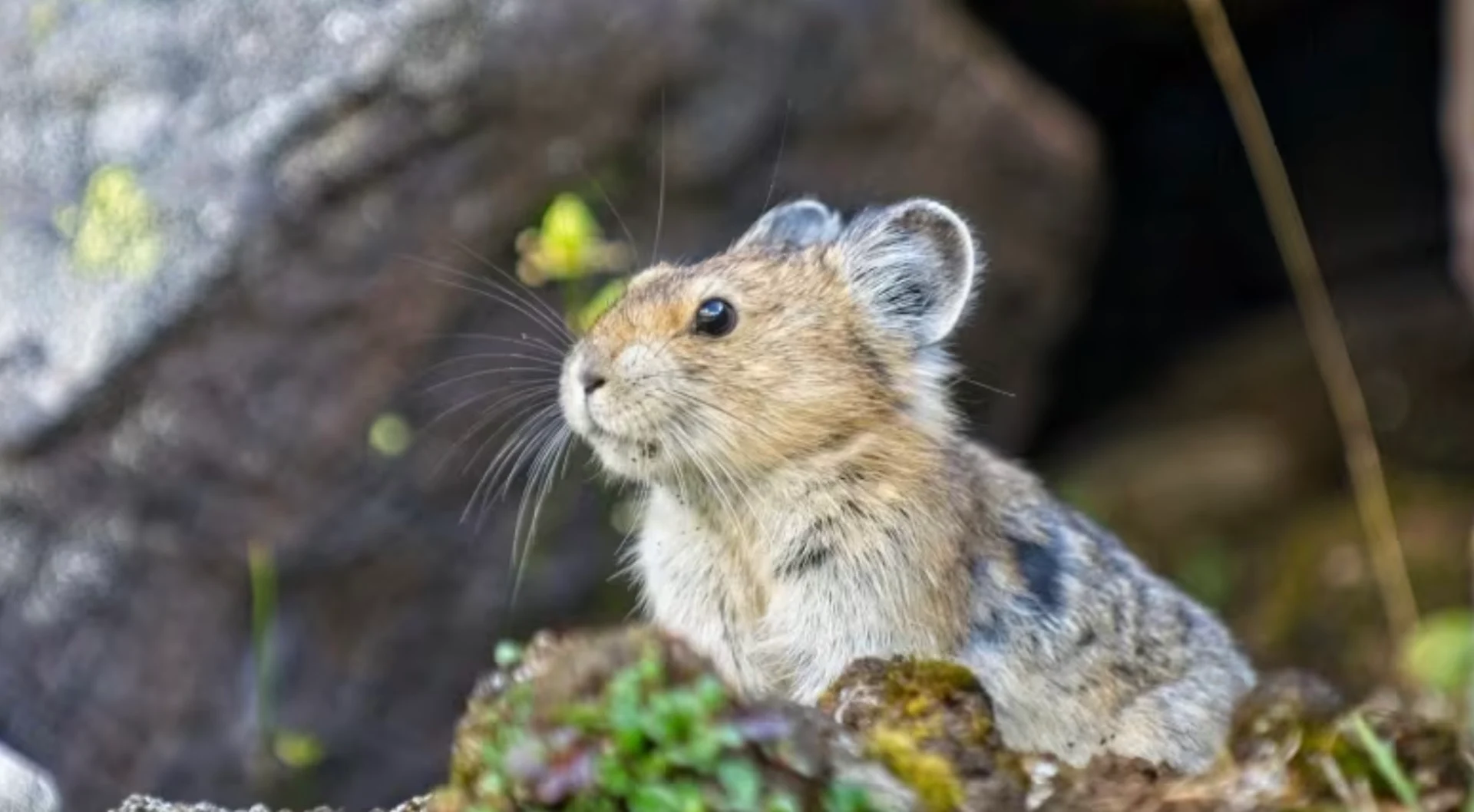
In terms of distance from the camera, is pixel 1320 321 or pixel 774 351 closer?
pixel 774 351

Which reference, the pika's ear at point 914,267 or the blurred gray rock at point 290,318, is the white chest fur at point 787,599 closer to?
the pika's ear at point 914,267

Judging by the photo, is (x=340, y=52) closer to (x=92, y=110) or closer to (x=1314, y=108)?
(x=92, y=110)

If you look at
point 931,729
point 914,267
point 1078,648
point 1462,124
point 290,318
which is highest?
point 1462,124

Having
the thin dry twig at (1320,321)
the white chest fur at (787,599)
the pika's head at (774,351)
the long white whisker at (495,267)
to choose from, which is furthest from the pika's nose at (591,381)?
the thin dry twig at (1320,321)

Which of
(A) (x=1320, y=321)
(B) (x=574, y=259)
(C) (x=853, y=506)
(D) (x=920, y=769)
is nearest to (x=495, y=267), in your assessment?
(B) (x=574, y=259)

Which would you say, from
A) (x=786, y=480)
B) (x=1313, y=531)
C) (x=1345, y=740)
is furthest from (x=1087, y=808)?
(x=1313, y=531)

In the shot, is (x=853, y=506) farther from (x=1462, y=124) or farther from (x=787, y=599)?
(x=1462, y=124)
